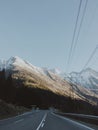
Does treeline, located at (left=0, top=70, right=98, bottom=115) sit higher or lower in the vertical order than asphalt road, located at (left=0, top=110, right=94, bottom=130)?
higher

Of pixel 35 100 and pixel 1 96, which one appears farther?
pixel 35 100

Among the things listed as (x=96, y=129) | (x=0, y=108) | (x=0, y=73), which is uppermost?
(x=0, y=73)

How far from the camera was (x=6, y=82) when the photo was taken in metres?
113

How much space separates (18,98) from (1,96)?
45.7m

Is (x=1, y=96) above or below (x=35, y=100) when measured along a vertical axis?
below

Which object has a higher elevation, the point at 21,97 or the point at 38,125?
the point at 21,97

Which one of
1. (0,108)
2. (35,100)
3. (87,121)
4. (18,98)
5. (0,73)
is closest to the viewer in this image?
(87,121)

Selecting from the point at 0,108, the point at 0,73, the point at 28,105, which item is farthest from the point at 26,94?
the point at 0,108

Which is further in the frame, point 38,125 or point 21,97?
point 21,97

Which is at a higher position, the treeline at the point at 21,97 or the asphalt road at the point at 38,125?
the treeline at the point at 21,97

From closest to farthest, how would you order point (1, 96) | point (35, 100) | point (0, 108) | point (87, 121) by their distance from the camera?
point (87, 121), point (0, 108), point (1, 96), point (35, 100)

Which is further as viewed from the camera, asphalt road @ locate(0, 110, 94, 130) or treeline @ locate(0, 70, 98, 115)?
treeline @ locate(0, 70, 98, 115)

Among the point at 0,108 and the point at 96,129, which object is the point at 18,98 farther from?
the point at 96,129

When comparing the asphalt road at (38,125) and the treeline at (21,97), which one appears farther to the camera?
the treeline at (21,97)
